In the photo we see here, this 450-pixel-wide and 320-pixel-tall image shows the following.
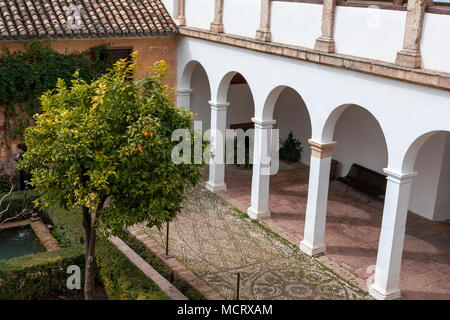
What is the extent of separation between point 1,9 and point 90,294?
8.15 meters

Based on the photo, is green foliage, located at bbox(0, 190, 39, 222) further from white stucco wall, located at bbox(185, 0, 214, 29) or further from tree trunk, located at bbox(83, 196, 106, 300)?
white stucco wall, located at bbox(185, 0, 214, 29)

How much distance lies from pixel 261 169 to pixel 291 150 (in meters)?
5.01

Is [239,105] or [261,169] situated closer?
[261,169]

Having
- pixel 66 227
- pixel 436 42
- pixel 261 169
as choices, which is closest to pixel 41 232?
pixel 66 227

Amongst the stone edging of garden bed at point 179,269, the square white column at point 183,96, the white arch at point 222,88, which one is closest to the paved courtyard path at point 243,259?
the stone edging of garden bed at point 179,269

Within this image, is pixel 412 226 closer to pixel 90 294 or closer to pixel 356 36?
pixel 356 36

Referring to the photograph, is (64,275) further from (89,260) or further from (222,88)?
(222,88)

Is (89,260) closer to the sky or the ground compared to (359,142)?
closer to the ground

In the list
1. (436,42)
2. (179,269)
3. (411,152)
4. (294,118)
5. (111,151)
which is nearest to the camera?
(111,151)

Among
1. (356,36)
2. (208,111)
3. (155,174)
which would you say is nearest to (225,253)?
(155,174)

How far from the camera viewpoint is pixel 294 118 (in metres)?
18.4

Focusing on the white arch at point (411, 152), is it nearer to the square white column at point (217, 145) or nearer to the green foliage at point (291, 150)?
the square white column at point (217, 145)

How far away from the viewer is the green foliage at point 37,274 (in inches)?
388
